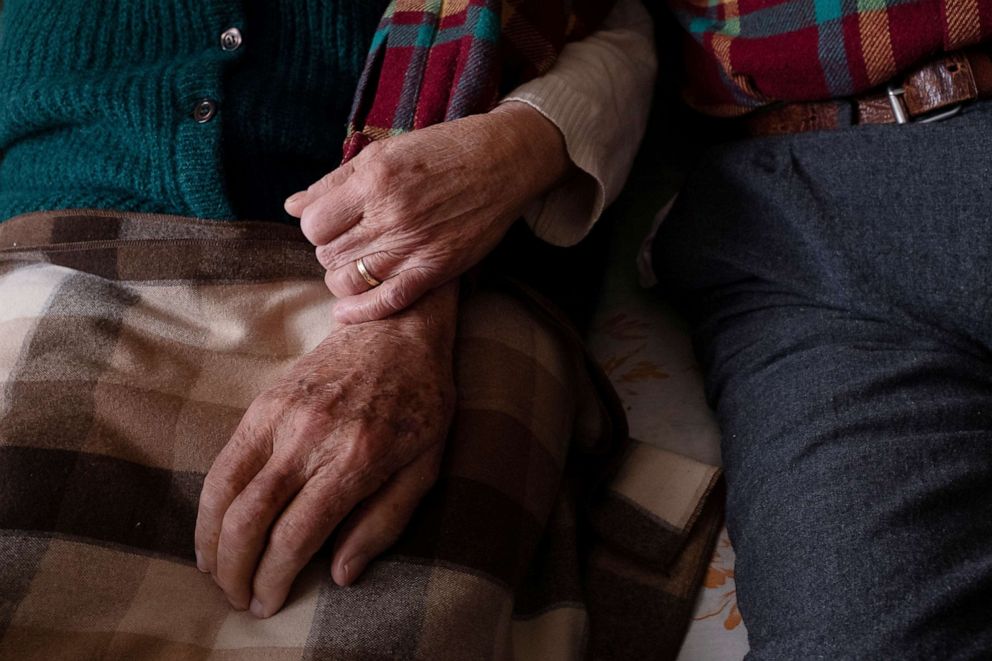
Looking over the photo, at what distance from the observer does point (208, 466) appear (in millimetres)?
676

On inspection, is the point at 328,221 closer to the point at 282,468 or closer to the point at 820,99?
the point at 282,468

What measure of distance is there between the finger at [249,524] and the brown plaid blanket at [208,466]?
3 centimetres

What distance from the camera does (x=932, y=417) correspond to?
0.70 metres

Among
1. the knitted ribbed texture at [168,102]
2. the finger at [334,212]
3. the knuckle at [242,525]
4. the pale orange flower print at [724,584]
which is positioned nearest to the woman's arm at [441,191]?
the finger at [334,212]

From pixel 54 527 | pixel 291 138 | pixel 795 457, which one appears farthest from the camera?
pixel 291 138

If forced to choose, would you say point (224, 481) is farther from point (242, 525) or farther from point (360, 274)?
point (360, 274)

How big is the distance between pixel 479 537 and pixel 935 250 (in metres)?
0.49

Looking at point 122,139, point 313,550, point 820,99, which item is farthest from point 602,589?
point 122,139

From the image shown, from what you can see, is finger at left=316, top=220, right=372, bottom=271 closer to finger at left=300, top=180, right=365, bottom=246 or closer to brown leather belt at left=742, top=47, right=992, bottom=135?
finger at left=300, top=180, right=365, bottom=246

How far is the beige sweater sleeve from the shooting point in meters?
0.83

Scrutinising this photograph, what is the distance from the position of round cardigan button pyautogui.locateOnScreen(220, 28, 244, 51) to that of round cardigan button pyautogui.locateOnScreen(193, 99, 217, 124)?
2.8 inches

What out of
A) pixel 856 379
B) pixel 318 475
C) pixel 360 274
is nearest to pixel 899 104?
pixel 856 379

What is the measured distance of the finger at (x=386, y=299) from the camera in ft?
2.43

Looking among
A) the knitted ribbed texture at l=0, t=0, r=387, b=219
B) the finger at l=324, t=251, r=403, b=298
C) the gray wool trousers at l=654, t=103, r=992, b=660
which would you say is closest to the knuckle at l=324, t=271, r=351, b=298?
the finger at l=324, t=251, r=403, b=298
